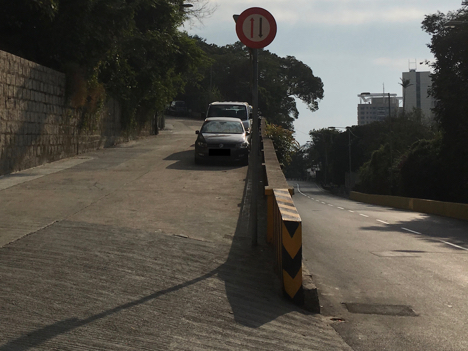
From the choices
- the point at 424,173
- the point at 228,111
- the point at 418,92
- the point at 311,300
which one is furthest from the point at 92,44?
the point at 418,92

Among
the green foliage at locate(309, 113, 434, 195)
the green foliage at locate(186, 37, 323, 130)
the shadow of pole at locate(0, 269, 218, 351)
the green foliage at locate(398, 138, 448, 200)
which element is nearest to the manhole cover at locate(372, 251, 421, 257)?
the shadow of pole at locate(0, 269, 218, 351)

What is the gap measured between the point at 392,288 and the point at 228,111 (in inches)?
645

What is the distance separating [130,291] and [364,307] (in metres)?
2.55

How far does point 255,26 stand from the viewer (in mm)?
7402

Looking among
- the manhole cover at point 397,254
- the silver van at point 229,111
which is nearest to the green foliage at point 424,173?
the silver van at point 229,111

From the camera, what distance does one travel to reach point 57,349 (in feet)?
13.2

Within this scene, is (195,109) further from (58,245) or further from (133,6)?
(58,245)

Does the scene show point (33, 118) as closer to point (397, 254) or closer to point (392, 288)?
point (397, 254)

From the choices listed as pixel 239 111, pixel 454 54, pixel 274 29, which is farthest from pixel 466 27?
pixel 274 29

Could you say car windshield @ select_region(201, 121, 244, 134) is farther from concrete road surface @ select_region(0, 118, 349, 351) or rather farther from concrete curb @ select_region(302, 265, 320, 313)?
concrete curb @ select_region(302, 265, 320, 313)

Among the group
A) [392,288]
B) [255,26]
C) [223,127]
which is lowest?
[392,288]

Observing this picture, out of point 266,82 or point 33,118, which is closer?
point 33,118

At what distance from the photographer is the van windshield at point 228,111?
22.8 metres

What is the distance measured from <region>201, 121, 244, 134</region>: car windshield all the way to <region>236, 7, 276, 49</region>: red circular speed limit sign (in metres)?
11.0
